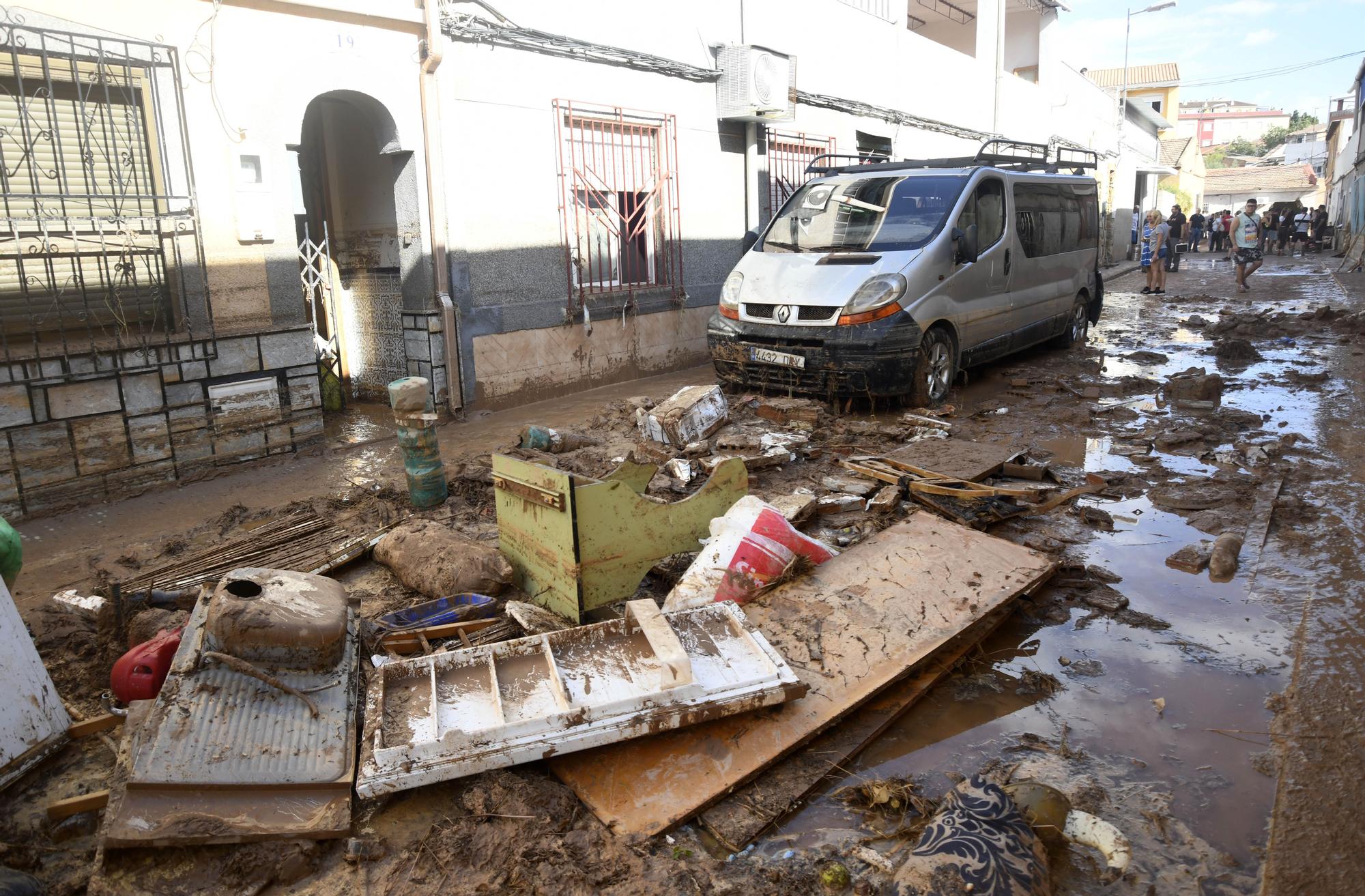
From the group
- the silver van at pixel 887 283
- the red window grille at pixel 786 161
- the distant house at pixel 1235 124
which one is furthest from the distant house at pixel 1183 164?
the distant house at pixel 1235 124

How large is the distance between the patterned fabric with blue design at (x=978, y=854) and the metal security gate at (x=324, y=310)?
7.83m

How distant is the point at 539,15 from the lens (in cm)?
873

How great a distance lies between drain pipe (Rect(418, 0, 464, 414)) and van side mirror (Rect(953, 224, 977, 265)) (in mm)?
4668

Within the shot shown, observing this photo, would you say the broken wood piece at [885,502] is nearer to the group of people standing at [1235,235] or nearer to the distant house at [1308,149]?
the group of people standing at [1235,235]

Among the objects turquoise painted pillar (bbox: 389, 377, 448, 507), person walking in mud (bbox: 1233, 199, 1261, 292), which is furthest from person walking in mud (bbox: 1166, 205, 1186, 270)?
turquoise painted pillar (bbox: 389, 377, 448, 507)

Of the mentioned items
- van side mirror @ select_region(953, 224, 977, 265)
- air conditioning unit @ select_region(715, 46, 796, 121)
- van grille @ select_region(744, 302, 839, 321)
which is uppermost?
air conditioning unit @ select_region(715, 46, 796, 121)

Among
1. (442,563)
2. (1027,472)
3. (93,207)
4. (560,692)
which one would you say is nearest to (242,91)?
(93,207)

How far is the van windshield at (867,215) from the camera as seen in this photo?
8.08 meters

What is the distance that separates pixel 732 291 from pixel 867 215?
1.48 meters

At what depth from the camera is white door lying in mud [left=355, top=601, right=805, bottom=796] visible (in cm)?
273

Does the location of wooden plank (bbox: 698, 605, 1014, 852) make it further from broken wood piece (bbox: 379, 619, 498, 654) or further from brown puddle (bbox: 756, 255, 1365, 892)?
broken wood piece (bbox: 379, 619, 498, 654)

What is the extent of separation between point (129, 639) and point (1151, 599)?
4575mm

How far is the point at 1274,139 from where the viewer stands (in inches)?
3371

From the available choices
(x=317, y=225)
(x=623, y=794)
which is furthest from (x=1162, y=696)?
(x=317, y=225)
